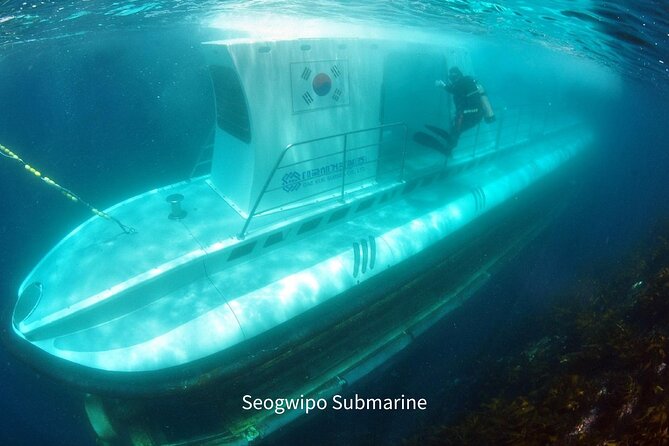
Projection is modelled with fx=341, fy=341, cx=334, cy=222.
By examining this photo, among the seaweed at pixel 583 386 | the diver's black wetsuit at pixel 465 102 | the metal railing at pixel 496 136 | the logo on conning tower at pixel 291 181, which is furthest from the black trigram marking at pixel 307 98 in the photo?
the seaweed at pixel 583 386

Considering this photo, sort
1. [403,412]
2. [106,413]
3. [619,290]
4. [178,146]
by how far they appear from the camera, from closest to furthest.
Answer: [106,413] → [403,412] → [619,290] → [178,146]

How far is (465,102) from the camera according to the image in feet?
17.2

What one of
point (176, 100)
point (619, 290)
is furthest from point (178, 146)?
point (619, 290)

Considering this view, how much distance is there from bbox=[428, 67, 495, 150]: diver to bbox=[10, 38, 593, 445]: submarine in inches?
15.4

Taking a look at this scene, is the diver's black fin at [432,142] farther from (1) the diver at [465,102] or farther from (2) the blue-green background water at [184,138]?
(2) the blue-green background water at [184,138]

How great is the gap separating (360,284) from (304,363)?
3.60ft

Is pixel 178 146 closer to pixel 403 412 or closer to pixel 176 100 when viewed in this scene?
pixel 176 100

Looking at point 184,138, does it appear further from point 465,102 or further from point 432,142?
point 465,102

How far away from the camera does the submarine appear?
3164 millimetres

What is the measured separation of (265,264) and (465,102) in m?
3.87

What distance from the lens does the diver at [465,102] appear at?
5.09 m

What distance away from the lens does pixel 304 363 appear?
3.84 meters

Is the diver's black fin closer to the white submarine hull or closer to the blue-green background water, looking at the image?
the white submarine hull

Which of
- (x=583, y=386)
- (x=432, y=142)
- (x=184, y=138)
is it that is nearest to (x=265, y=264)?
(x=432, y=142)
